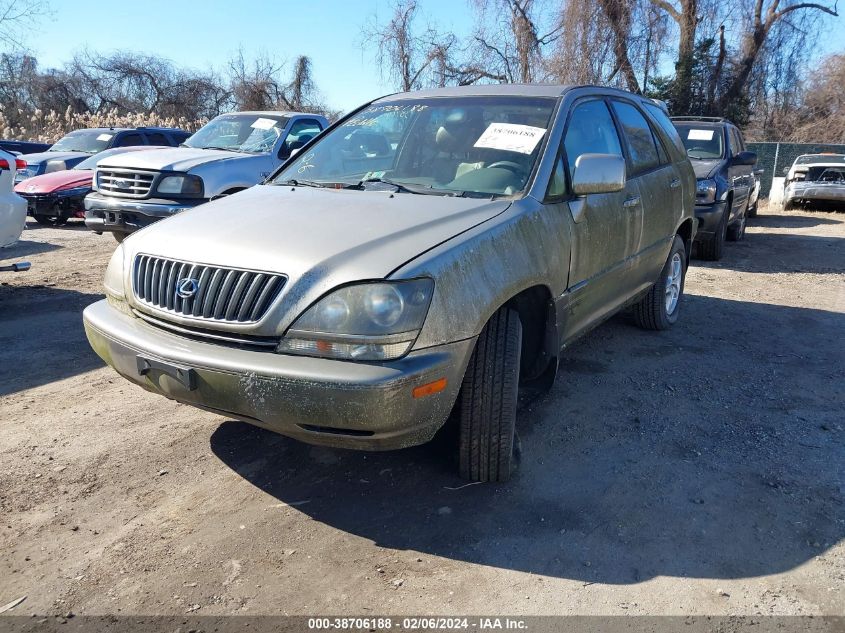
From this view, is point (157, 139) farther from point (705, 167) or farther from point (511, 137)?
point (511, 137)

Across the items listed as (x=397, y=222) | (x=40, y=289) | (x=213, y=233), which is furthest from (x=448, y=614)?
(x=40, y=289)

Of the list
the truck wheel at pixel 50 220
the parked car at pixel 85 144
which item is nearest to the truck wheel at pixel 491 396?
the truck wheel at pixel 50 220

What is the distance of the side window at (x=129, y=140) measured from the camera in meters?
13.5

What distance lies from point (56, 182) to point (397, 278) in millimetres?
10825

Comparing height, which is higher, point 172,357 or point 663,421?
point 172,357

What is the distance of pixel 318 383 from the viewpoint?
2545mm

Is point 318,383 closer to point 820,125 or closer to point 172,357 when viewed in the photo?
point 172,357

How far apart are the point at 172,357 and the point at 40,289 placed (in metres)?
5.29

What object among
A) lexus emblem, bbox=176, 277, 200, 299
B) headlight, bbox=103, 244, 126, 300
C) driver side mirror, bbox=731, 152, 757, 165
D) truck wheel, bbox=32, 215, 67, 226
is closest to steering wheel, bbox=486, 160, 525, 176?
lexus emblem, bbox=176, 277, 200, 299

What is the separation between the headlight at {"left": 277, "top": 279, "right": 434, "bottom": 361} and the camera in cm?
260

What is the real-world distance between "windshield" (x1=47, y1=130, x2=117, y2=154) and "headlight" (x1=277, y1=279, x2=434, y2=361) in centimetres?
1253

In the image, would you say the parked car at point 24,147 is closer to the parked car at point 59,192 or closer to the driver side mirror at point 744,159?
the parked car at point 59,192

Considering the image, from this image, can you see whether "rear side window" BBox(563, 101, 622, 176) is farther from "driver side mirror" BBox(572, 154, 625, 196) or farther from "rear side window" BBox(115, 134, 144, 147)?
"rear side window" BBox(115, 134, 144, 147)

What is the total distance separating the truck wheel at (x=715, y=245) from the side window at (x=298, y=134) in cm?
535
